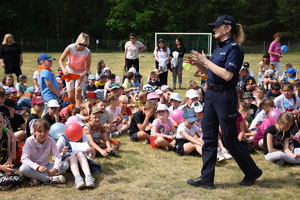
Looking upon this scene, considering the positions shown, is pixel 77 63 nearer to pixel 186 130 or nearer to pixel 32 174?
pixel 186 130

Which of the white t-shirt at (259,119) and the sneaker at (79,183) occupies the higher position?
the white t-shirt at (259,119)

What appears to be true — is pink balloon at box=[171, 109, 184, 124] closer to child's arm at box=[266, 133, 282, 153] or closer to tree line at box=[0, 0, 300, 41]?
child's arm at box=[266, 133, 282, 153]

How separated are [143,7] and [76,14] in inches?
395

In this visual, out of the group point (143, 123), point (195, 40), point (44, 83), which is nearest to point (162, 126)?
point (143, 123)

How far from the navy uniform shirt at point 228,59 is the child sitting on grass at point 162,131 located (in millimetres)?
2280

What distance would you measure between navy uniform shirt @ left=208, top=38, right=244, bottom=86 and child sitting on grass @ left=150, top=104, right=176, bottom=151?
2.28 metres

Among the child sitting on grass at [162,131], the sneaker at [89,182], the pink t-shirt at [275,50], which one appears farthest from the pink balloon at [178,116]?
the pink t-shirt at [275,50]

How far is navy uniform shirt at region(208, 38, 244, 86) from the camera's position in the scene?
14.7 ft

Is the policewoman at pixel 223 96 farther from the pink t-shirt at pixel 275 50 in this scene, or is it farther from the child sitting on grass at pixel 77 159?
the pink t-shirt at pixel 275 50

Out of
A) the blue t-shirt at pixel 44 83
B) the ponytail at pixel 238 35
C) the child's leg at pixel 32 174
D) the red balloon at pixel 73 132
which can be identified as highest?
the ponytail at pixel 238 35

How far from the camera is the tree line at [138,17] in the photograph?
4356 cm

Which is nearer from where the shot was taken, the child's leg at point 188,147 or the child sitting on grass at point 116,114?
the child's leg at point 188,147

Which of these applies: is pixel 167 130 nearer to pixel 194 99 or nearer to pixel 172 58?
pixel 194 99

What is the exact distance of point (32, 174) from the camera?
488 cm
